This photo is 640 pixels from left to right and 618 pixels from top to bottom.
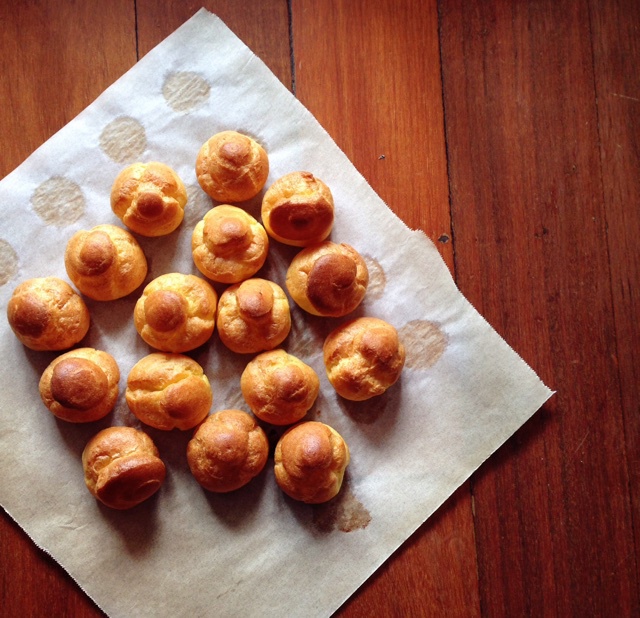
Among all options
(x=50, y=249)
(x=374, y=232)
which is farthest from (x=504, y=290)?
(x=50, y=249)

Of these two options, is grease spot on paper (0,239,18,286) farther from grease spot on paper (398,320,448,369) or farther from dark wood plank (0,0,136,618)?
grease spot on paper (398,320,448,369)

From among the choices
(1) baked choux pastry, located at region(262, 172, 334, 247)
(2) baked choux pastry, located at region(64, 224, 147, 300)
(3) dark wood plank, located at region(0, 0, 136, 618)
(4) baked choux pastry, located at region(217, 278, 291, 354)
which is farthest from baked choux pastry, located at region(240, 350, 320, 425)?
(3) dark wood plank, located at region(0, 0, 136, 618)

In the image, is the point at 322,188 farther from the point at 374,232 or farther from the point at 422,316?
the point at 422,316

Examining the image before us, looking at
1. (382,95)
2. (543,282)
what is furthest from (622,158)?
(382,95)

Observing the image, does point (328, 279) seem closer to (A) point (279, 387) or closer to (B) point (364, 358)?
(B) point (364, 358)

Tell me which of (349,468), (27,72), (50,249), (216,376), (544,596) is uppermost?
(27,72)

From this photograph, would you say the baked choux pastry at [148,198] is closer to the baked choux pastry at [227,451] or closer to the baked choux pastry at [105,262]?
the baked choux pastry at [105,262]
